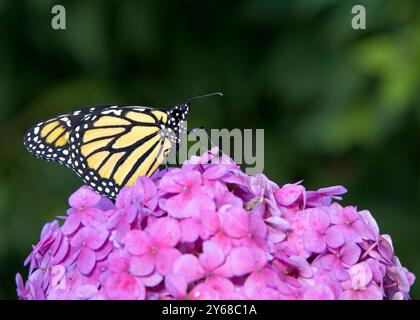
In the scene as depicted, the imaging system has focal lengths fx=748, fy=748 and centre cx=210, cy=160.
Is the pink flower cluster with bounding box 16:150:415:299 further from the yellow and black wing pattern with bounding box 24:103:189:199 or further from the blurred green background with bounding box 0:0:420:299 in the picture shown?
the blurred green background with bounding box 0:0:420:299

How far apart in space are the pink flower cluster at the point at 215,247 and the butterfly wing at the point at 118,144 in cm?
47

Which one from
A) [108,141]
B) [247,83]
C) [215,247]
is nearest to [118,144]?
[108,141]

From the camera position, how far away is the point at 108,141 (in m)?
2.51

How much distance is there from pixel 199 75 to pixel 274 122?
2.16 ft

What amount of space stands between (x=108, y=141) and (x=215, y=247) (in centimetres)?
103

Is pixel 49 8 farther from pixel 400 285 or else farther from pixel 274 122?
pixel 400 285

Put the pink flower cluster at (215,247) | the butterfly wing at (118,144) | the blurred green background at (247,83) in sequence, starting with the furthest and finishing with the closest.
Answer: the blurred green background at (247,83) → the butterfly wing at (118,144) → the pink flower cluster at (215,247)

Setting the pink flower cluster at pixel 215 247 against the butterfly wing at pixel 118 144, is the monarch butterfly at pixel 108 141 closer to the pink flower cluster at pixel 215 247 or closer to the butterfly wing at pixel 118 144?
the butterfly wing at pixel 118 144

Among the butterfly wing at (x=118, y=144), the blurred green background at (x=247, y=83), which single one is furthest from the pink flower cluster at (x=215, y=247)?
the blurred green background at (x=247, y=83)

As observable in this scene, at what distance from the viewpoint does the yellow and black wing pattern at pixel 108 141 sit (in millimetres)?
2406

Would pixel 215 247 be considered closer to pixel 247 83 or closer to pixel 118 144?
pixel 118 144

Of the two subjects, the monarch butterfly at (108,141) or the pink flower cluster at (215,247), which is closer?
the pink flower cluster at (215,247)

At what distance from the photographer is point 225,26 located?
211 inches

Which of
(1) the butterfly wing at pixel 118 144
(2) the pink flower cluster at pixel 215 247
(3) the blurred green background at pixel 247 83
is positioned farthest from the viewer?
(3) the blurred green background at pixel 247 83
